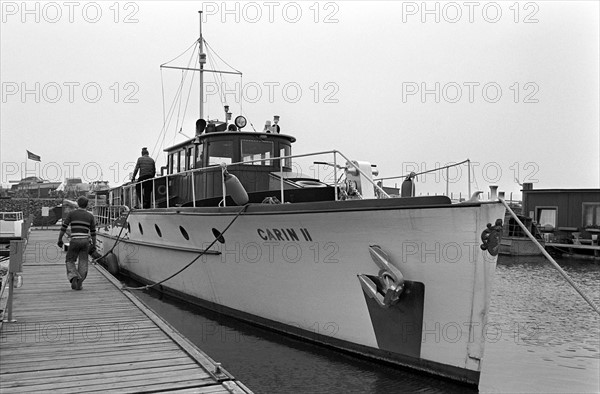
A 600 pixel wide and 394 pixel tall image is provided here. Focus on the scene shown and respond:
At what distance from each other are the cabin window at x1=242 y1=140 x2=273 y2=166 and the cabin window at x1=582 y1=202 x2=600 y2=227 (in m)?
24.3

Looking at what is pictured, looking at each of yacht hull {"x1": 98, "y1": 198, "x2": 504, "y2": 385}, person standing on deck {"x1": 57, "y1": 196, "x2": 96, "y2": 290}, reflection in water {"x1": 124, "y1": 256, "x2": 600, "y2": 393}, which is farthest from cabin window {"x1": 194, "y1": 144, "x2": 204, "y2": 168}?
reflection in water {"x1": 124, "y1": 256, "x2": 600, "y2": 393}

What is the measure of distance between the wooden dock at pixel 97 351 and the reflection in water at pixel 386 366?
1334 millimetres

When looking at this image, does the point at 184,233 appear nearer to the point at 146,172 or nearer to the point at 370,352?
the point at 146,172

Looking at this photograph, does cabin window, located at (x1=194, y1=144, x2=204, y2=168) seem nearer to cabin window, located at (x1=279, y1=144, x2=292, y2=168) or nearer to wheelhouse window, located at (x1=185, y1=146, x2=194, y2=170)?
wheelhouse window, located at (x1=185, y1=146, x2=194, y2=170)

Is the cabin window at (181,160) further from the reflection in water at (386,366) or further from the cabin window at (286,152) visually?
the reflection in water at (386,366)

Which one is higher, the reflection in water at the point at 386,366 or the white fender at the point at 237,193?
the white fender at the point at 237,193

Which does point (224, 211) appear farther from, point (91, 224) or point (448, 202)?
point (448, 202)

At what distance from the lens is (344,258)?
22.5 feet

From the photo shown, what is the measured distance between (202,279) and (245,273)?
1676mm

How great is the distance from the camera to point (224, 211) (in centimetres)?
837

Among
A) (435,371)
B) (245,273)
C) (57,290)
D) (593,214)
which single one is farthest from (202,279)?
(593,214)

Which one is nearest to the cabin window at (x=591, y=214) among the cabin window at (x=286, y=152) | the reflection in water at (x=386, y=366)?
the reflection in water at (x=386, y=366)

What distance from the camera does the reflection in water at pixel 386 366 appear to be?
254 inches

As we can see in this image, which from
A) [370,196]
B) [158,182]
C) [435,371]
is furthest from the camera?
[158,182]
